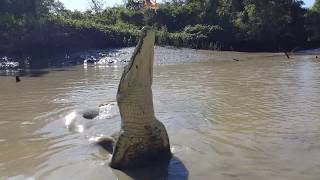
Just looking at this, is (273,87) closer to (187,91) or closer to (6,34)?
(187,91)

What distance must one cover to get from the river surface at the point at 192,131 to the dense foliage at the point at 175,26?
12523 millimetres

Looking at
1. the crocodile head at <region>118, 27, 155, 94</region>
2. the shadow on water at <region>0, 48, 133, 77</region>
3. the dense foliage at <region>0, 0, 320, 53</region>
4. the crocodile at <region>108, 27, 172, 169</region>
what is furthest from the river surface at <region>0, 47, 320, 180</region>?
the dense foliage at <region>0, 0, 320, 53</region>

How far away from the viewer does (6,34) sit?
83.2 feet

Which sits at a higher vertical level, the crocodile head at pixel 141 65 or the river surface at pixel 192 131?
the crocodile head at pixel 141 65

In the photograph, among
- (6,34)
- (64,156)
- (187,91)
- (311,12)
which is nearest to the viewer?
(64,156)

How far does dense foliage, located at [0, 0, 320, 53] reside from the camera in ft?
85.6

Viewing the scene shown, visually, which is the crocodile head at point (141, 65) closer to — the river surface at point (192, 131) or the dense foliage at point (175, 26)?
the river surface at point (192, 131)

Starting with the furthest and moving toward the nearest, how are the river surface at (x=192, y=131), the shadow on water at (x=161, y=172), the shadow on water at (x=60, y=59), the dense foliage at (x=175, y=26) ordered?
the dense foliage at (x=175, y=26) < the shadow on water at (x=60, y=59) < the river surface at (x=192, y=131) < the shadow on water at (x=161, y=172)

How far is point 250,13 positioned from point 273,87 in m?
25.2

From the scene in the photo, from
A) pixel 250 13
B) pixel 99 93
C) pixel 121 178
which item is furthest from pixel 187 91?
pixel 250 13

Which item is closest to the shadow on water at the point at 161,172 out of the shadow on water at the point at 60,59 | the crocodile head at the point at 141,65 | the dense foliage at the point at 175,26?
the crocodile head at the point at 141,65

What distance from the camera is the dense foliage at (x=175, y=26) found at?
26.1 metres

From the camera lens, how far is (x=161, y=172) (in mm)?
5336

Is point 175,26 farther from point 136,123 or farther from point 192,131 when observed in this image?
point 136,123
